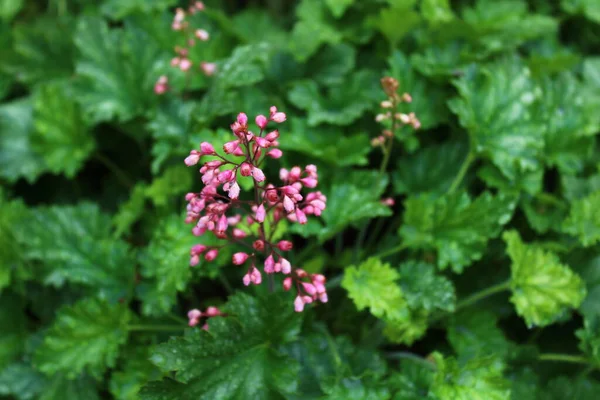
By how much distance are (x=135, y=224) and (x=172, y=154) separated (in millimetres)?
490

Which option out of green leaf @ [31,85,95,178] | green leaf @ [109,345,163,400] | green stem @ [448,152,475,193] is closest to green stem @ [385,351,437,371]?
green stem @ [448,152,475,193]

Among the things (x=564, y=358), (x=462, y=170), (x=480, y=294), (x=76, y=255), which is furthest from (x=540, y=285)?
(x=76, y=255)

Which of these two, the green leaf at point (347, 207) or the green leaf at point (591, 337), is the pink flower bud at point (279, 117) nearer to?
the green leaf at point (347, 207)

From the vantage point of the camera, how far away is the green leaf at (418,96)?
242cm

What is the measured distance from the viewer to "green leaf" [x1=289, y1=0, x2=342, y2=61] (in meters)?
2.60

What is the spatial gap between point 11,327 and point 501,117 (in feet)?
7.52

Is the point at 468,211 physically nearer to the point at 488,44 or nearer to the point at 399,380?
the point at 399,380

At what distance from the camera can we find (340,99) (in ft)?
8.27

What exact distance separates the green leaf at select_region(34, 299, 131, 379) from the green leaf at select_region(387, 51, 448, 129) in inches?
58.0

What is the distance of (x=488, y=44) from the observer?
2574 millimetres

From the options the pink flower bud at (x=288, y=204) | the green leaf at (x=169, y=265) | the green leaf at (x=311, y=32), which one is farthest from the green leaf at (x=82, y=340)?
the green leaf at (x=311, y=32)

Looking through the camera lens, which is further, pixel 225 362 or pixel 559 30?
pixel 559 30

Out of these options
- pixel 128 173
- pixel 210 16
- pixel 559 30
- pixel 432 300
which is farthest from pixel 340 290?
pixel 559 30

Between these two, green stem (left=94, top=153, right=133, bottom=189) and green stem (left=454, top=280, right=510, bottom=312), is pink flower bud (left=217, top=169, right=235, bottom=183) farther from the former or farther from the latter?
green stem (left=94, top=153, right=133, bottom=189)
